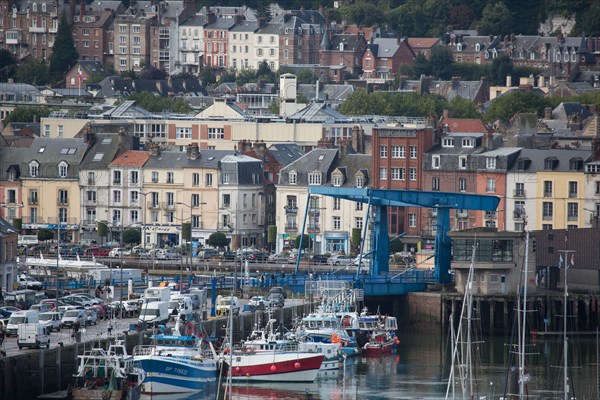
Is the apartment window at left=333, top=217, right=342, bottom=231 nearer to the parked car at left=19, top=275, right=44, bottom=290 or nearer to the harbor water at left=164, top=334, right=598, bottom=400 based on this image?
the parked car at left=19, top=275, right=44, bottom=290

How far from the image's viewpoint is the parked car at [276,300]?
9944 cm

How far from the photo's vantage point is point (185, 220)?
12681 cm

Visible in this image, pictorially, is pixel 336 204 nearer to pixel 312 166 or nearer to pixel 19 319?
pixel 312 166

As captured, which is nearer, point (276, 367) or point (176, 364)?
point (176, 364)

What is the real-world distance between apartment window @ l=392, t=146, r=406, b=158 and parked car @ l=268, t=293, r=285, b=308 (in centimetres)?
2325

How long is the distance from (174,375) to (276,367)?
533 centimetres

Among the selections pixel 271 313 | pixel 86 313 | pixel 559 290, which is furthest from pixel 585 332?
pixel 86 313

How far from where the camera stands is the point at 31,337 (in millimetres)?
81438

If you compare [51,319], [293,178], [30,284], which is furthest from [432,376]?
[293,178]

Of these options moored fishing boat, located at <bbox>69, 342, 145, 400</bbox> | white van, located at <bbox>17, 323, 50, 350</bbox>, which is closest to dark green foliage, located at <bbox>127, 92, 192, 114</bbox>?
white van, located at <bbox>17, 323, 50, 350</bbox>

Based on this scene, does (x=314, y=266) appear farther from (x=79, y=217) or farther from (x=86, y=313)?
(x=86, y=313)

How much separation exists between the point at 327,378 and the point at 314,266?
1095 inches

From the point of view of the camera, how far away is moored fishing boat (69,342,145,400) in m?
77.6

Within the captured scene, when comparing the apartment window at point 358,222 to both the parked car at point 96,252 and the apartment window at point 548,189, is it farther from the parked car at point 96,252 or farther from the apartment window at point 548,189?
the parked car at point 96,252
